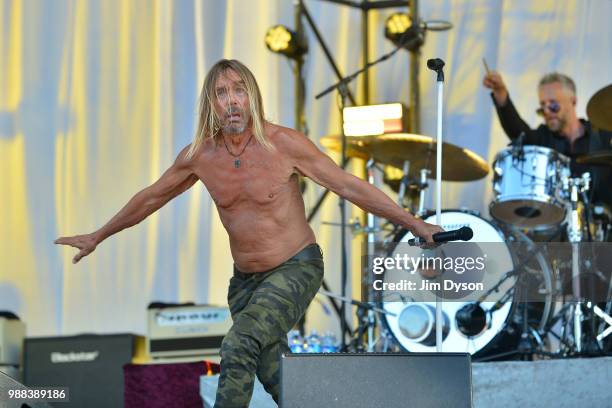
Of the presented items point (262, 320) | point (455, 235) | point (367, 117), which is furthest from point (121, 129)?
point (455, 235)

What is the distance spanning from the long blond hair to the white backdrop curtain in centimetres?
334

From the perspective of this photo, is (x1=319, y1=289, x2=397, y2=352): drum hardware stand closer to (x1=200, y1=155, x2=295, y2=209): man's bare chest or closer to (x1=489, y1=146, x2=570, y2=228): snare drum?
(x1=489, y1=146, x2=570, y2=228): snare drum

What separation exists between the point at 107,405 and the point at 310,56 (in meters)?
2.70

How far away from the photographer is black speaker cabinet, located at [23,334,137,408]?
268 inches

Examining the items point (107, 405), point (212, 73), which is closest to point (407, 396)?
point (212, 73)

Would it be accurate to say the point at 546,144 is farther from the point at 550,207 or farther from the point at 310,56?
the point at 310,56

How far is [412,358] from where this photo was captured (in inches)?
145

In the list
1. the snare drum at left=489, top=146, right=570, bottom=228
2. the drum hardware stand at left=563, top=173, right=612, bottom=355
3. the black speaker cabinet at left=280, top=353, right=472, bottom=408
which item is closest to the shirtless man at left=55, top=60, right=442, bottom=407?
the black speaker cabinet at left=280, top=353, right=472, bottom=408

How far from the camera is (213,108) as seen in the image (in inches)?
172

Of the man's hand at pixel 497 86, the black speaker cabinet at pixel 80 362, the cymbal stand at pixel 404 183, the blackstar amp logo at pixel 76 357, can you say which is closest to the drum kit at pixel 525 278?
the cymbal stand at pixel 404 183

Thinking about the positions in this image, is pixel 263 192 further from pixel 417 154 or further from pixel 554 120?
pixel 554 120

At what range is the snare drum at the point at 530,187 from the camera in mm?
6176

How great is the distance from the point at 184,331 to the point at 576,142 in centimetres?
254

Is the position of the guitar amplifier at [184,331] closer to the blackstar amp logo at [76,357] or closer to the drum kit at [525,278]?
the blackstar amp logo at [76,357]
